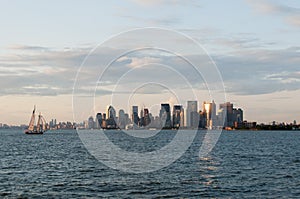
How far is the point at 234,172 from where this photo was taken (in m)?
89.8

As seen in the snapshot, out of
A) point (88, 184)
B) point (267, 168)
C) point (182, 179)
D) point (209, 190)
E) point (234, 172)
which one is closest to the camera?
point (209, 190)

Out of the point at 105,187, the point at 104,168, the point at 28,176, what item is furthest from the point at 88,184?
the point at 104,168

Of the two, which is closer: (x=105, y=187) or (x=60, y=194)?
(x=60, y=194)

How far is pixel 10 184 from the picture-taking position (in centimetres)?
7406

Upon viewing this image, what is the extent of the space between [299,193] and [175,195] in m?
16.9

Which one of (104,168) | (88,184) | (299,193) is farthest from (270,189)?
(104,168)

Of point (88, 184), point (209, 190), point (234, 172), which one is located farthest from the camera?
point (234, 172)

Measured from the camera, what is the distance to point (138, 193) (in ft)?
213

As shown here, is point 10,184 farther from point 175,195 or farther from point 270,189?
point 270,189

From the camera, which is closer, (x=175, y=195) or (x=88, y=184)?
(x=175, y=195)

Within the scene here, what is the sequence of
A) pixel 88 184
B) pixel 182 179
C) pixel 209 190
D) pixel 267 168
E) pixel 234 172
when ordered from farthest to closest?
1. pixel 267 168
2. pixel 234 172
3. pixel 182 179
4. pixel 88 184
5. pixel 209 190

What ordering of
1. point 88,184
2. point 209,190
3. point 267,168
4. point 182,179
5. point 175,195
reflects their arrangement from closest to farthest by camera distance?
1. point 175,195
2. point 209,190
3. point 88,184
4. point 182,179
5. point 267,168

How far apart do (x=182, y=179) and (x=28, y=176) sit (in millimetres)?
25792

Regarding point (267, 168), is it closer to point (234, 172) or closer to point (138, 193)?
point (234, 172)
